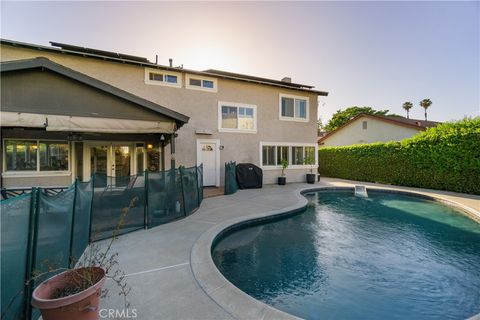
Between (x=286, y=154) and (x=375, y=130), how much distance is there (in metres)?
12.0

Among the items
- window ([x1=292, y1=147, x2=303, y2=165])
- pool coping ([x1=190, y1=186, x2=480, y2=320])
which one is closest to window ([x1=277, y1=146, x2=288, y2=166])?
window ([x1=292, y1=147, x2=303, y2=165])

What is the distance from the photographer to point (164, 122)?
362 inches

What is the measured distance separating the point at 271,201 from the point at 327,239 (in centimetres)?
385

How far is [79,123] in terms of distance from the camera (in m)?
7.70

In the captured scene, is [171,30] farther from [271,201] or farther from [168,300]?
[168,300]

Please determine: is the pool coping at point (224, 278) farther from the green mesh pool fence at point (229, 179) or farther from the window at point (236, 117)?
the window at point (236, 117)

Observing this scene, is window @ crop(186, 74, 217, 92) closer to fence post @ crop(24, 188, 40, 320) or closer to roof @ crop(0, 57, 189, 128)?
roof @ crop(0, 57, 189, 128)

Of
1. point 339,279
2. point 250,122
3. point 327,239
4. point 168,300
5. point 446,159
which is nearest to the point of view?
point 168,300

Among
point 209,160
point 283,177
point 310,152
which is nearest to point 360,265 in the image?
point 209,160

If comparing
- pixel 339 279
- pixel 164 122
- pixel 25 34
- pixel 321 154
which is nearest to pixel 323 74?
pixel 321 154

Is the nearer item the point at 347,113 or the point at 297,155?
the point at 297,155

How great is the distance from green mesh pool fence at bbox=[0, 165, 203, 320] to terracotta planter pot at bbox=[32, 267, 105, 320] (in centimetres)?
24

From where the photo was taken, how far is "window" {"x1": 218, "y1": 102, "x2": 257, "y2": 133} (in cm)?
1445

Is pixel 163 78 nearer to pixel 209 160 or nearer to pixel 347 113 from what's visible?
pixel 209 160
